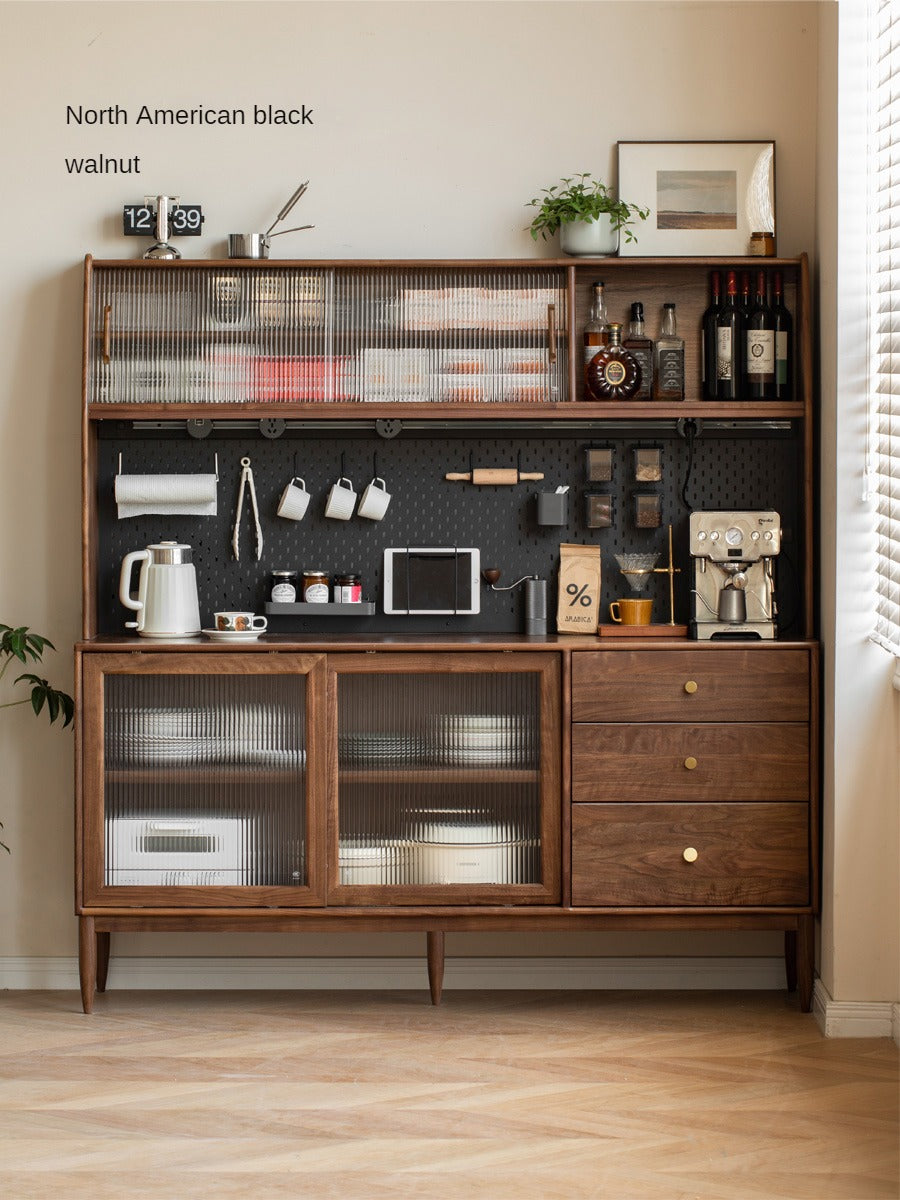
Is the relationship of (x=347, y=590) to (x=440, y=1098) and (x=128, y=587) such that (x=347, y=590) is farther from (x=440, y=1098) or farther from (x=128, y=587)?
(x=440, y=1098)

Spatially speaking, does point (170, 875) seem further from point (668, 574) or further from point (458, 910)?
point (668, 574)

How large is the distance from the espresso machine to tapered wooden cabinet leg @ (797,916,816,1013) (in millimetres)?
794

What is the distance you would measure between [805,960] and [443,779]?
1084 millimetres

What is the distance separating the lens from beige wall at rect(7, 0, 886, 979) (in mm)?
3598

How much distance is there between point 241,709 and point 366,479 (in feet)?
2.58

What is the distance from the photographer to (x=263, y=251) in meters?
3.52

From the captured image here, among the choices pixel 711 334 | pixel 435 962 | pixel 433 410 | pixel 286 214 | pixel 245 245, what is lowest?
pixel 435 962

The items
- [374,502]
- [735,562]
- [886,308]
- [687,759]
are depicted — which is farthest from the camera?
[374,502]

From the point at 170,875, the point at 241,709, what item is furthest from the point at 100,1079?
the point at 241,709

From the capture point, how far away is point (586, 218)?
345 cm

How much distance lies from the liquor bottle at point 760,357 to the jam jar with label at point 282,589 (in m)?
1.39

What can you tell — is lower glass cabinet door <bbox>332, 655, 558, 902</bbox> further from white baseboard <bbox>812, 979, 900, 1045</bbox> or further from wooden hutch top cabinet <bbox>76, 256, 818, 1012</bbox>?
white baseboard <bbox>812, 979, 900, 1045</bbox>

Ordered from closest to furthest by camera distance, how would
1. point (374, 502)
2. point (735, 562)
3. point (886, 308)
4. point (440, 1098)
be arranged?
point (440, 1098) → point (886, 308) → point (735, 562) → point (374, 502)

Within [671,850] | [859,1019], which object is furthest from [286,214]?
[859,1019]
